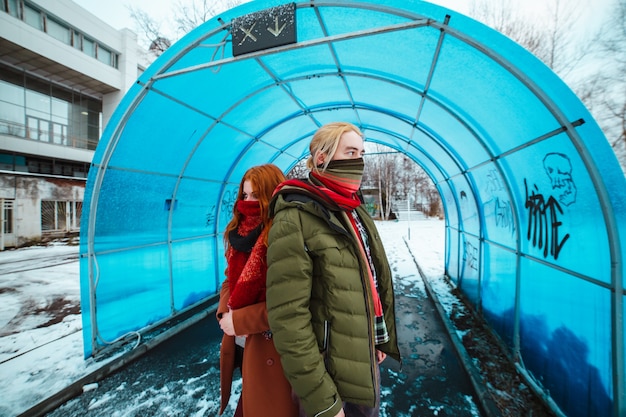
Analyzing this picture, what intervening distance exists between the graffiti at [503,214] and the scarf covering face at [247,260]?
142 inches

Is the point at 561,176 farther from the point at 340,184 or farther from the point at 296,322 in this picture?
the point at 296,322

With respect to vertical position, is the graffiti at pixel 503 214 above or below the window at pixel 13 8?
below

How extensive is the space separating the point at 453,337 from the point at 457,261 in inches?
113

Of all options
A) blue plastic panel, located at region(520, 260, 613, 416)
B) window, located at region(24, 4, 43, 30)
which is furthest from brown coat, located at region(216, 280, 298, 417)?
window, located at region(24, 4, 43, 30)

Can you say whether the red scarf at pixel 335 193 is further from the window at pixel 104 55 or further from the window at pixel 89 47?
the window at pixel 104 55

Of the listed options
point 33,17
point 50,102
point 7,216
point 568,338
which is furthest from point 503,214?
point 50,102

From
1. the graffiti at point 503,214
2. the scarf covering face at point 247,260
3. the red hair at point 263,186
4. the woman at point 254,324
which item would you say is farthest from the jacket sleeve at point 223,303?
the graffiti at point 503,214

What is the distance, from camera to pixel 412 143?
7.26m

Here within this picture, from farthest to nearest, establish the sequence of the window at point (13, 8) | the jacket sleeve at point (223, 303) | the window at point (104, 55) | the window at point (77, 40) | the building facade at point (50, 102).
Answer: the window at point (104, 55), the window at point (77, 40), the window at point (13, 8), the building facade at point (50, 102), the jacket sleeve at point (223, 303)

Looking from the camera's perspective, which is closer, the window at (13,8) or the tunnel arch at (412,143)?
the tunnel arch at (412,143)

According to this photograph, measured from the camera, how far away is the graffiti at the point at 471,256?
5572 mm

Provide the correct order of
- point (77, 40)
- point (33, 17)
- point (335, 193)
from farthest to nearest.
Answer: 1. point (77, 40)
2. point (33, 17)
3. point (335, 193)

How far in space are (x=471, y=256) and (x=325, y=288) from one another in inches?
217

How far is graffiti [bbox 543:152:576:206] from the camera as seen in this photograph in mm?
2516
